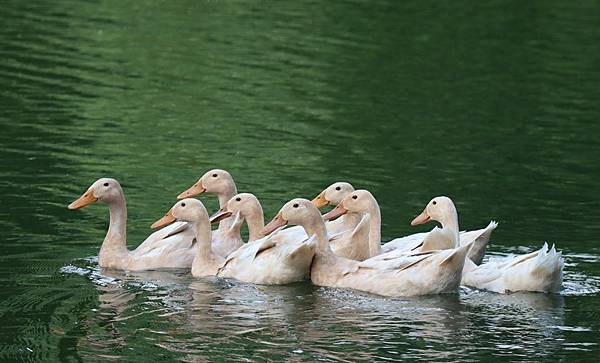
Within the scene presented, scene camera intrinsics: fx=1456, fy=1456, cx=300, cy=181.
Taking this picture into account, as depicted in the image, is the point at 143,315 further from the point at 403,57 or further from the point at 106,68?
the point at 403,57

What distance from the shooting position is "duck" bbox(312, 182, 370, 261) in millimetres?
16000

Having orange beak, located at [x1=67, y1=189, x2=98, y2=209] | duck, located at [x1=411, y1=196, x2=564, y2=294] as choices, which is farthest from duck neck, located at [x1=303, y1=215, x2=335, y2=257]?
orange beak, located at [x1=67, y1=189, x2=98, y2=209]

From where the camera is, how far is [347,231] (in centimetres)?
1670

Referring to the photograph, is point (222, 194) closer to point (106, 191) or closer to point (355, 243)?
point (106, 191)

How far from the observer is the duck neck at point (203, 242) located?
1586 cm

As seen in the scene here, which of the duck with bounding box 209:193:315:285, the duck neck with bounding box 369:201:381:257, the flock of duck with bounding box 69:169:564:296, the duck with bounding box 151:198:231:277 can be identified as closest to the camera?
the flock of duck with bounding box 69:169:564:296

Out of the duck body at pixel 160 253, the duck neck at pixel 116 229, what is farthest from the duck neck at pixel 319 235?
the duck neck at pixel 116 229

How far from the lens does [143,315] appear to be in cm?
1378

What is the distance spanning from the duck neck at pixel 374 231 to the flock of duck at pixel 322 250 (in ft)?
0.04

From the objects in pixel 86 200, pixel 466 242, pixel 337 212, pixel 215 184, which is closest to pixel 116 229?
pixel 86 200

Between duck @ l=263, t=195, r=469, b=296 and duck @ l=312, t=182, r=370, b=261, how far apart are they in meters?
0.46

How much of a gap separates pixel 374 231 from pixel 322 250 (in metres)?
1.00

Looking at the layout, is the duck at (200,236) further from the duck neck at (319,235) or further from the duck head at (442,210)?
the duck head at (442,210)

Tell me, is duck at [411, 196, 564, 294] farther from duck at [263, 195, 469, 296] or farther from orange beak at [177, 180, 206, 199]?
orange beak at [177, 180, 206, 199]
